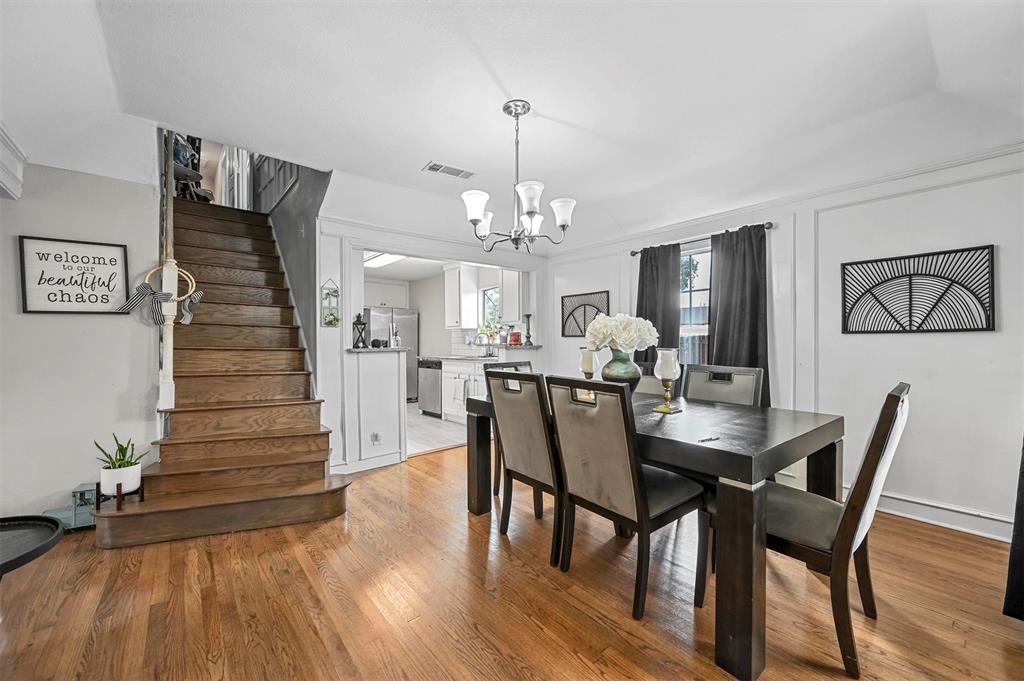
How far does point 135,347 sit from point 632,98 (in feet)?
11.2

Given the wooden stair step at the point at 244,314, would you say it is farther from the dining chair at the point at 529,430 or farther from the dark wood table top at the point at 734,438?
the dark wood table top at the point at 734,438

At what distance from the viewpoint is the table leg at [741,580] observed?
1.52 metres

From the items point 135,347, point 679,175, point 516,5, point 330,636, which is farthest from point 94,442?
point 679,175

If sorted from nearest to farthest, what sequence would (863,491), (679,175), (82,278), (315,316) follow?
(863,491), (82,278), (679,175), (315,316)

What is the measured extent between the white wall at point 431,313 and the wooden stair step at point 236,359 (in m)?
3.95

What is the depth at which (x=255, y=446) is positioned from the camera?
322 centimetres

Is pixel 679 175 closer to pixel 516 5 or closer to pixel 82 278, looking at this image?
pixel 516 5

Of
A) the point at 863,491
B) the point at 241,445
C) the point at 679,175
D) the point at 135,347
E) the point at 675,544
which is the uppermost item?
the point at 679,175

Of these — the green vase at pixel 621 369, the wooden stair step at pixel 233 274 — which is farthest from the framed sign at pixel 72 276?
the green vase at pixel 621 369

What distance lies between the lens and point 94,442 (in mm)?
2779

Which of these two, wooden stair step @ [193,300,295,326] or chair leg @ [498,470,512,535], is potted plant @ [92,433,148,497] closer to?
wooden stair step @ [193,300,295,326]

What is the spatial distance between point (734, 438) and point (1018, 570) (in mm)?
1267

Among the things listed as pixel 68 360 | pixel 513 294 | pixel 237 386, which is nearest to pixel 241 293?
pixel 237 386

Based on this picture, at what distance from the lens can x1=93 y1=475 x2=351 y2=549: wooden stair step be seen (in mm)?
2500
